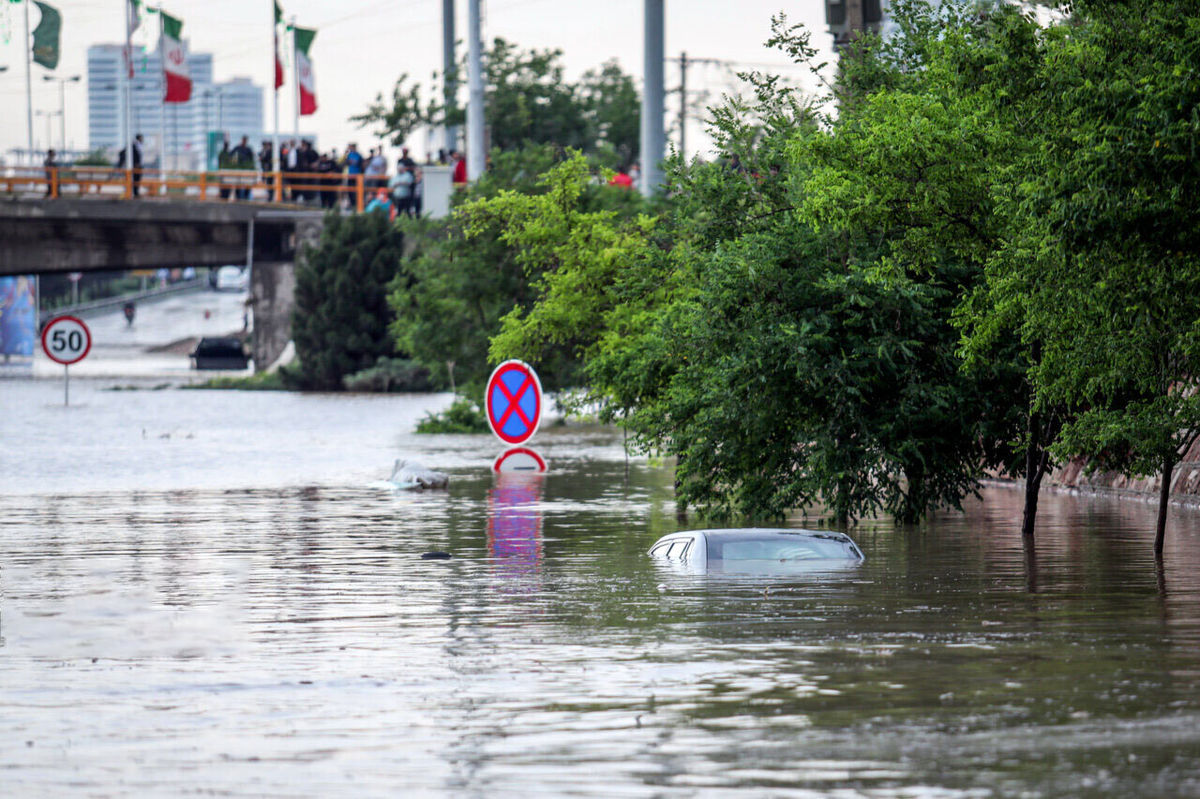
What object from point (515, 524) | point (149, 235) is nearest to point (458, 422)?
point (515, 524)

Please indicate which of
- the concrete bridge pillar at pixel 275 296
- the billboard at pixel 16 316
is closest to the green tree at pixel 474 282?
the concrete bridge pillar at pixel 275 296

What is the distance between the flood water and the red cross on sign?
114 centimetres

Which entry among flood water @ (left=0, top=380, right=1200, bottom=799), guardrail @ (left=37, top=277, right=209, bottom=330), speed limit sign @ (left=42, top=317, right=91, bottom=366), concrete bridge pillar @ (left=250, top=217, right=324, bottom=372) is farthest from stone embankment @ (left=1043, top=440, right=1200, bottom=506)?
guardrail @ (left=37, top=277, right=209, bottom=330)

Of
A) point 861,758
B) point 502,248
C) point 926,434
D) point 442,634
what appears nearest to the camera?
point 861,758

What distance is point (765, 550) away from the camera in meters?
17.5

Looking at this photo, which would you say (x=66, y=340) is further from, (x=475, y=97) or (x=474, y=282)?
(x=474, y=282)

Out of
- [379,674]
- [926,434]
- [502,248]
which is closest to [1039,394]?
[926,434]

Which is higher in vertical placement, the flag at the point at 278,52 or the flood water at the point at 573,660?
the flag at the point at 278,52

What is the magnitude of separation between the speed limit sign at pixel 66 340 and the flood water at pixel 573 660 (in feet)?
82.5

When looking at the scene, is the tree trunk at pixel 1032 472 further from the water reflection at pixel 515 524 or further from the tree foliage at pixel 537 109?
the tree foliage at pixel 537 109

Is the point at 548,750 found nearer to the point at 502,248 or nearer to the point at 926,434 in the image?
the point at 926,434

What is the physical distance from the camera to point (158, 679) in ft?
38.0

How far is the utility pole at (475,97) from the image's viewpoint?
160ft

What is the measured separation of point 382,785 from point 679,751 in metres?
1.50
